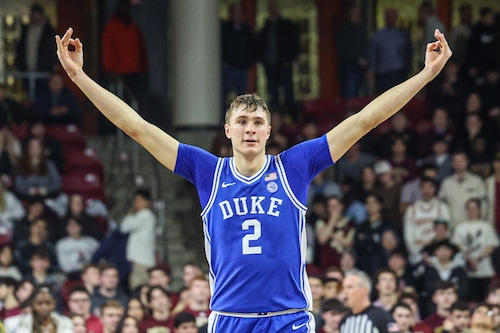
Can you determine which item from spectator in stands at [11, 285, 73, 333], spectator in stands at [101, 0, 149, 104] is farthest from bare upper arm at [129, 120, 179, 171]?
spectator in stands at [101, 0, 149, 104]

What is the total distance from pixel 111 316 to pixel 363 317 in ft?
8.40

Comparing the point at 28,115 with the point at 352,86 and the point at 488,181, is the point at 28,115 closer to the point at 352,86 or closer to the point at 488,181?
the point at 352,86

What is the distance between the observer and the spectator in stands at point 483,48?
1892cm

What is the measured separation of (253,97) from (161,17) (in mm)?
15195

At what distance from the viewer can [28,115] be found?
1847 cm

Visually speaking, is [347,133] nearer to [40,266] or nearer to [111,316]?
[111,316]

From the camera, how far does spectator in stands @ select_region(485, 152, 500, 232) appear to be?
52.8 ft

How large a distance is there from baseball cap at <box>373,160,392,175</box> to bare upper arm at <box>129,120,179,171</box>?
397 inches

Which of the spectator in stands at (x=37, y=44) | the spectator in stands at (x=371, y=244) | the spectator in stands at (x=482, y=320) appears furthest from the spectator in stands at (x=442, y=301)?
the spectator in stands at (x=37, y=44)

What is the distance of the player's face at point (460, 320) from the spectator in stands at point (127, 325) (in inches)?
124

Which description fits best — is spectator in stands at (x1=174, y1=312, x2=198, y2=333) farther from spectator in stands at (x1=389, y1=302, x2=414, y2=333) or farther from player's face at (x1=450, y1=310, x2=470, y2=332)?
player's face at (x1=450, y1=310, x2=470, y2=332)

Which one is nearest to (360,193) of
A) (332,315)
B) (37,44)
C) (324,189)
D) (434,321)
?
(324,189)

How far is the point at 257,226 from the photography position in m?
6.97

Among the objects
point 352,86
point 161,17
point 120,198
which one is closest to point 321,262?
point 120,198
